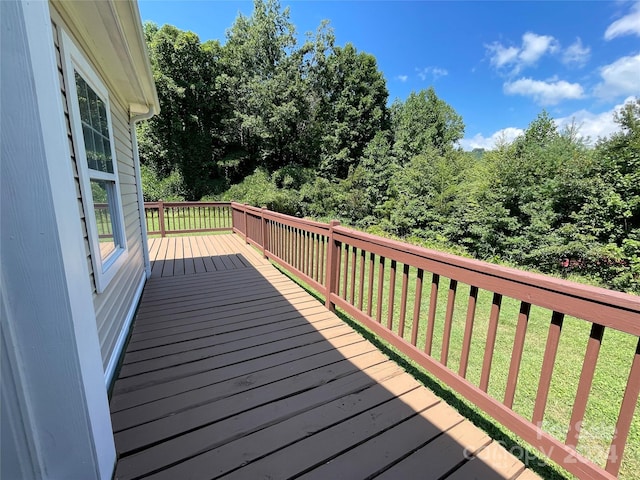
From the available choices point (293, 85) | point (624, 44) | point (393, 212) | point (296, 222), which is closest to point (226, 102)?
point (293, 85)

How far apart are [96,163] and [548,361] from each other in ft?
10.0

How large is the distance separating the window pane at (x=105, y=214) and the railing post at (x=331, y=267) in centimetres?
193

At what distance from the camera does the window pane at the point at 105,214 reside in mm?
2131

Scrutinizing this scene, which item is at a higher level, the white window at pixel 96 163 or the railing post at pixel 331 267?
the white window at pixel 96 163

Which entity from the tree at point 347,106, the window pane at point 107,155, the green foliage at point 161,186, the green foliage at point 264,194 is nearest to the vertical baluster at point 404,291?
the window pane at point 107,155

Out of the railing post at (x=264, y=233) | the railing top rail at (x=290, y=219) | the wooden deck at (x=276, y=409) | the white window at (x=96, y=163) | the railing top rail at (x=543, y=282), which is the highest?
the white window at (x=96, y=163)

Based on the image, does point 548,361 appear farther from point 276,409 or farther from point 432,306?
point 276,409

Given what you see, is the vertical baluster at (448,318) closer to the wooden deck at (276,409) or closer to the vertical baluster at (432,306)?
the vertical baluster at (432,306)

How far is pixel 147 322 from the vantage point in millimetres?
2818

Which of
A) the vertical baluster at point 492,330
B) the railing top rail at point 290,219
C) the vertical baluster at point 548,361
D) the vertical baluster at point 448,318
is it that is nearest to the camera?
the vertical baluster at point 548,361

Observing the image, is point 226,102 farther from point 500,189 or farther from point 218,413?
point 218,413

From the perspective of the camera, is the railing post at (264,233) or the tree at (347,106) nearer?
the railing post at (264,233)

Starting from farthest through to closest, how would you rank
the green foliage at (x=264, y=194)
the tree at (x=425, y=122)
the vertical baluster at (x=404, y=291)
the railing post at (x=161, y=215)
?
1. the tree at (x=425, y=122)
2. the green foliage at (x=264, y=194)
3. the railing post at (x=161, y=215)
4. the vertical baluster at (x=404, y=291)

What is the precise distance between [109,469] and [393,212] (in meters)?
12.2
